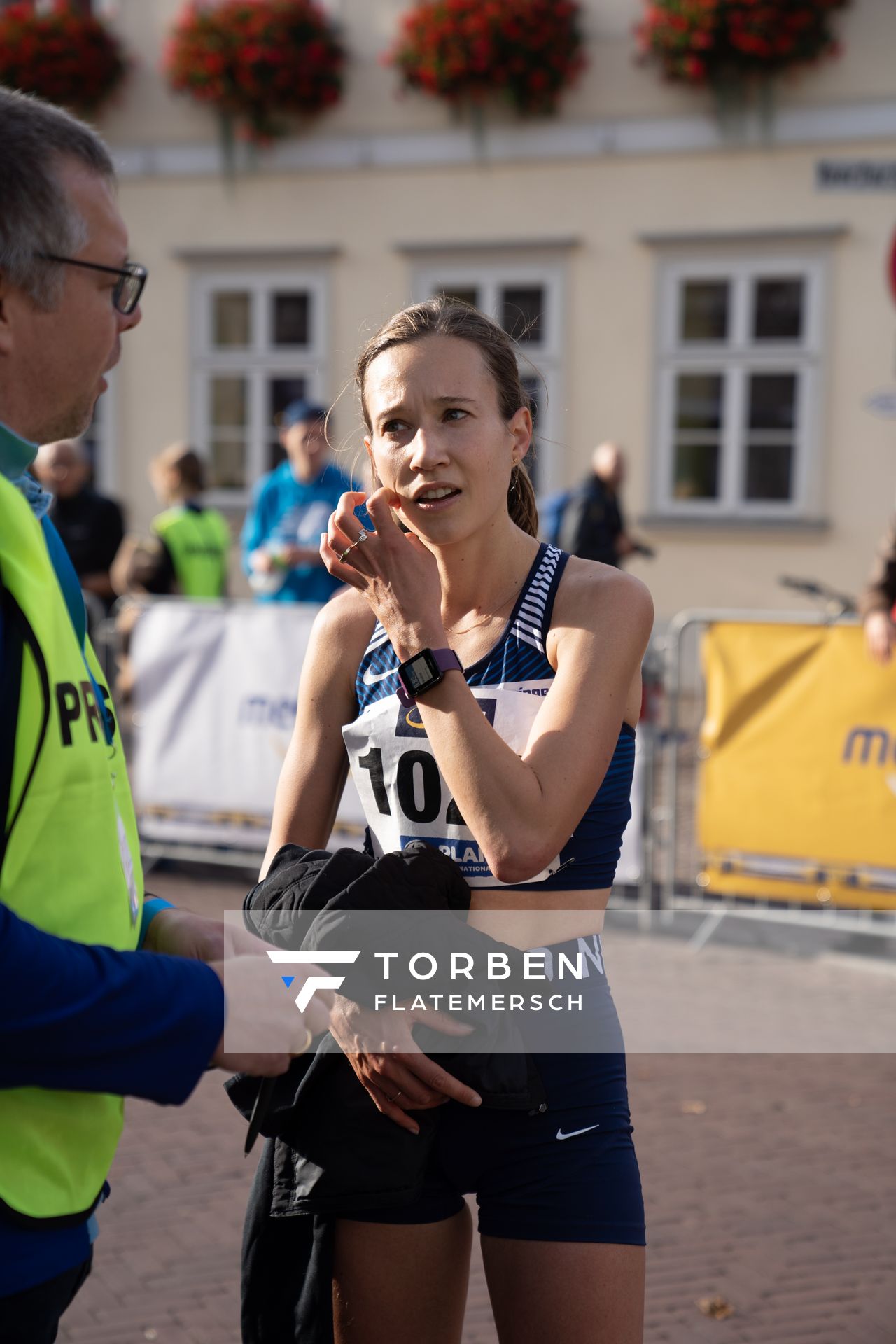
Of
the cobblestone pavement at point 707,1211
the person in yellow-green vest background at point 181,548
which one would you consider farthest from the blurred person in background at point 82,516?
the cobblestone pavement at point 707,1211

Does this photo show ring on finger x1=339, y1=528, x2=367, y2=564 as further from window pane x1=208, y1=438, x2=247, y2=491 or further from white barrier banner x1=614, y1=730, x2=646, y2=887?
window pane x1=208, y1=438, x2=247, y2=491

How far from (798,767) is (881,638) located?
64 cm

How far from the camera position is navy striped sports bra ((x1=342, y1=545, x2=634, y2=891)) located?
219cm

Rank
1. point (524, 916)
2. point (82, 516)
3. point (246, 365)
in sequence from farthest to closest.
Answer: point (246, 365) < point (82, 516) < point (524, 916)

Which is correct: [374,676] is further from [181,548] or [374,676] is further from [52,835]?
[181,548]

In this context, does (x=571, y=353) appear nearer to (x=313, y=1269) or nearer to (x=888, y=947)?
(x=888, y=947)

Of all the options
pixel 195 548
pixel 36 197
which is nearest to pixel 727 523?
pixel 195 548

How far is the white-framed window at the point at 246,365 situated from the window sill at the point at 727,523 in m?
3.83

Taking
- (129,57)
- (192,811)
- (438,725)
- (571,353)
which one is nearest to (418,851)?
(438,725)

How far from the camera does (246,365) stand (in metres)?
16.3

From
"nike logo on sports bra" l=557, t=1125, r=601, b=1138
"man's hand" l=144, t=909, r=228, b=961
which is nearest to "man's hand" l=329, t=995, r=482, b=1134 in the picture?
"nike logo on sports bra" l=557, t=1125, r=601, b=1138

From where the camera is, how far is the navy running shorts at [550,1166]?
2094 millimetres

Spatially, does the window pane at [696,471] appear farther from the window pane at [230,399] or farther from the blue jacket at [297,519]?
the blue jacket at [297,519]

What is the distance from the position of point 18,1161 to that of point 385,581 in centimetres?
94
